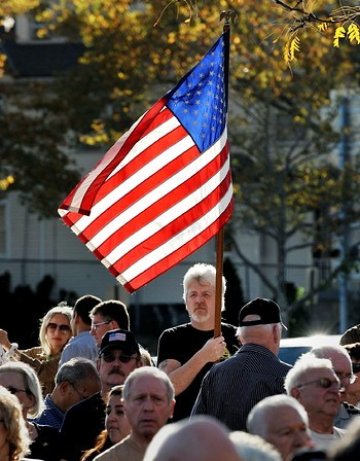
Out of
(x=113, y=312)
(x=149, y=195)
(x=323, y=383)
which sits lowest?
(x=323, y=383)

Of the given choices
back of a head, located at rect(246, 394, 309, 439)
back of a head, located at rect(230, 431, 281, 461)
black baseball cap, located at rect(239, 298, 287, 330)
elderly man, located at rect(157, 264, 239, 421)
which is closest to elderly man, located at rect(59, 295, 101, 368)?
elderly man, located at rect(157, 264, 239, 421)

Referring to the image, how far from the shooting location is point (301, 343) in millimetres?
13406

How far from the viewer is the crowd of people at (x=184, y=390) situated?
6.59 metres

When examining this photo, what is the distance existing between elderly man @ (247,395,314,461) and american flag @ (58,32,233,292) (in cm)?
387

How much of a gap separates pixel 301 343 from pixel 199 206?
3413mm

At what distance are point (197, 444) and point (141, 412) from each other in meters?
3.33

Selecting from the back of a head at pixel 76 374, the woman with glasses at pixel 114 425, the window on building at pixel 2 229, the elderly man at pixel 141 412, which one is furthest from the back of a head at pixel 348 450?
the window on building at pixel 2 229

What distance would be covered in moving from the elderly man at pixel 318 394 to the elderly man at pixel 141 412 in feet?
2.15

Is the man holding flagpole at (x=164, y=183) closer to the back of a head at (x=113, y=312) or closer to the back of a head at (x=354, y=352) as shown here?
the back of a head at (x=354, y=352)

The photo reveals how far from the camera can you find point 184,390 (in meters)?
9.79

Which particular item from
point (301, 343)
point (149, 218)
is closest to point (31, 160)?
point (301, 343)

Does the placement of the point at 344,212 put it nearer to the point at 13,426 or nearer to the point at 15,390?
the point at 15,390

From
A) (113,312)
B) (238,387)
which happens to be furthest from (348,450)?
(113,312)

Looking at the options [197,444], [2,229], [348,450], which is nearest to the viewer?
[348,450]
